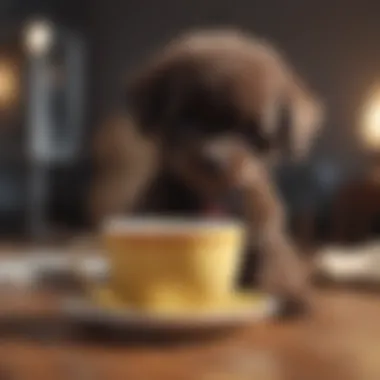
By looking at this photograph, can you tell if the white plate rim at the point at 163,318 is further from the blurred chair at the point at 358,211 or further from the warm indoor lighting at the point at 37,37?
the warm indoor lighting at the point at 37,37

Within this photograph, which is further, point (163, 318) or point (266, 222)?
point (266, 222)

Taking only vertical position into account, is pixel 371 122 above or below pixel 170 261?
above

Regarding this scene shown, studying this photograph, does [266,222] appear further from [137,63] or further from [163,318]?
[137,63]

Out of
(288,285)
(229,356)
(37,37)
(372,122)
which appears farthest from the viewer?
(37,37)

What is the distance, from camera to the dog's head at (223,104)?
0.77 metres

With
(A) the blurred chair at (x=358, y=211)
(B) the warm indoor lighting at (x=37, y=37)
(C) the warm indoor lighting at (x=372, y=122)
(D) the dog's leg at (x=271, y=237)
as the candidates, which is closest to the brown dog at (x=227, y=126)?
(D) the dog's leg at (x=271, y=237)

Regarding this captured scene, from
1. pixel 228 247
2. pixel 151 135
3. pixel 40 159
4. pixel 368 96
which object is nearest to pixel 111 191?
pixel 40 159

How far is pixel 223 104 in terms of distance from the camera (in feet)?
2.57

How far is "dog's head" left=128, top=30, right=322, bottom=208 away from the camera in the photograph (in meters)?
0.77

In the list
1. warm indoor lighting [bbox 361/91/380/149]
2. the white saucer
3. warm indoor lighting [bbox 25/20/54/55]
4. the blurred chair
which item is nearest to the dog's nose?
the white saucer

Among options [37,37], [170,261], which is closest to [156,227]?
[170,261]

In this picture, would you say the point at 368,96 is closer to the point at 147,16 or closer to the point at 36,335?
the point at 147,16

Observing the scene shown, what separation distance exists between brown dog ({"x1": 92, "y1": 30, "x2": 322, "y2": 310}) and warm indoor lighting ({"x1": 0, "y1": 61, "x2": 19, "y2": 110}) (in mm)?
2481

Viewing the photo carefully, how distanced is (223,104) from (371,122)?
7.84ft
